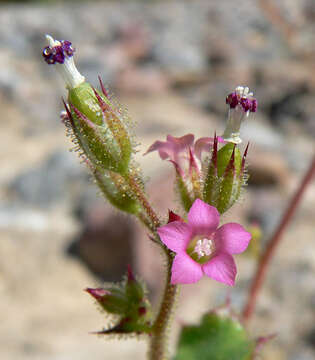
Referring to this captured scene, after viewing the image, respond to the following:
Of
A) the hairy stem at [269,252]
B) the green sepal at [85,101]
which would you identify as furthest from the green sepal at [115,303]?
the hairy stem at [269,252]

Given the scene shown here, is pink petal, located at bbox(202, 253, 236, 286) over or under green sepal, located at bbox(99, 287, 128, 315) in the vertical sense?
under

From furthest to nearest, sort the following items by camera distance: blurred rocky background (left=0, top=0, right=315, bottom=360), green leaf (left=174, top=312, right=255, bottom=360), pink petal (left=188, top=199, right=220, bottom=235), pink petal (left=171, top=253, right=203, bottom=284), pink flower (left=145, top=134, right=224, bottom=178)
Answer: blurred rocky background (left=0, top=0, right=315, bottom=360) < green leaf (left=174, top=312, right=255, bottom=360) < pink flower (left=145, top=134, right=224, bottom=178) < pink petal (left=188, top=199, right=220, bottom=235) < pink petal (left=171, top=253, right=203, bottom=284)

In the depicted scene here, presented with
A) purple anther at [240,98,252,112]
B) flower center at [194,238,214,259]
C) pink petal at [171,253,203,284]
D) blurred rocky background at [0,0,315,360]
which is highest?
blurred rocky background at [0,0,315,360]

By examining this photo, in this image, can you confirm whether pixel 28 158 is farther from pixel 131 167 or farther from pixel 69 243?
pixel 131 167

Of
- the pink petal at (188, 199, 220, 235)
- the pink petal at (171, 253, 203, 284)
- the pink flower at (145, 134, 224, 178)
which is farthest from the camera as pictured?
the pink flower at (145, 134, 224, 178)

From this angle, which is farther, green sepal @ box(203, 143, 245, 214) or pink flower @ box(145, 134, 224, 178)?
pink flower @ box(145, 134, 224, 178)

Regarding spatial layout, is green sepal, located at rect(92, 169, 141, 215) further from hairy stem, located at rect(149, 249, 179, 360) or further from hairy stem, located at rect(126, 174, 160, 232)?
hairy stem, located at rect(149, 249, 179, 360)

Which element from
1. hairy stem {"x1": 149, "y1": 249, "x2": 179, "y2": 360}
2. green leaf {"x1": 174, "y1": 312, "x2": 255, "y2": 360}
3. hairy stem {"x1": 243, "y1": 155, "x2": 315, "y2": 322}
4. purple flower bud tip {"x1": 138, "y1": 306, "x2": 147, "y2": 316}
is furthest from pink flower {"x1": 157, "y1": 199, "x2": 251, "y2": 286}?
hairy stem {"x1": 243, "y1": 155, "x2": 315, "y2": 322}
